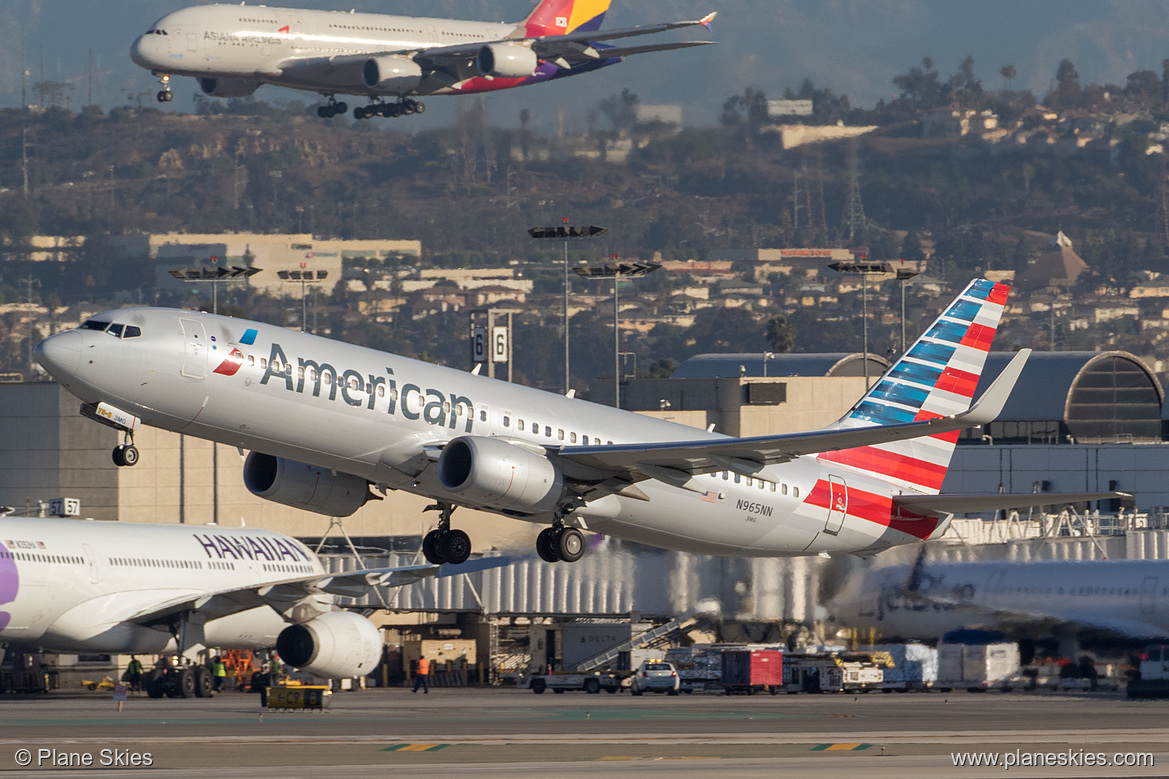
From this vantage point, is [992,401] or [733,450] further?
[733,450]

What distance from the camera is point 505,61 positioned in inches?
4761

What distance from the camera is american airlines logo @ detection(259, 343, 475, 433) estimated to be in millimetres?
40469

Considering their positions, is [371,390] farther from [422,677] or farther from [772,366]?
[772,366]

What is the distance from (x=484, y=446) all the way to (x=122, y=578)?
2975 cm

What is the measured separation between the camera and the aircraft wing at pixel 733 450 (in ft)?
136

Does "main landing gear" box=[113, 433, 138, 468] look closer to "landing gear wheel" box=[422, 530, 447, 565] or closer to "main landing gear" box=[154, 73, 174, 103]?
"landing gear wheel" box=[422, 530, 447, 565]

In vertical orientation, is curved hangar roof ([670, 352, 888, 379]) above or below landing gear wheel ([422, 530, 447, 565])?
above

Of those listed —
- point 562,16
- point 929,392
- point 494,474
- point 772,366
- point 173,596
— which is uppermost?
point 562,16

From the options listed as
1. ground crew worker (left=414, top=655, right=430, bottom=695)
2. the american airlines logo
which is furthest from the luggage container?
the american airlines logo

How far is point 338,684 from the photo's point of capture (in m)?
74.6

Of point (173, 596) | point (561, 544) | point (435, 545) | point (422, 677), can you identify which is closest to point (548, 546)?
point (561, 544)

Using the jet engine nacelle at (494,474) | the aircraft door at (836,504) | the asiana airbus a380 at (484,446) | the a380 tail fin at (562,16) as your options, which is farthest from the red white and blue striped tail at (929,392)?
the a380 tail fin at (562,16)

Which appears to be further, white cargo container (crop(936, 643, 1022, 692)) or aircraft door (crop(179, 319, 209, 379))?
white cargo container (crop(936, 643, 1022, 692))

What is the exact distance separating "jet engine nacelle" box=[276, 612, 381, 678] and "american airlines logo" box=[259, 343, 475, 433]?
80.9ft
